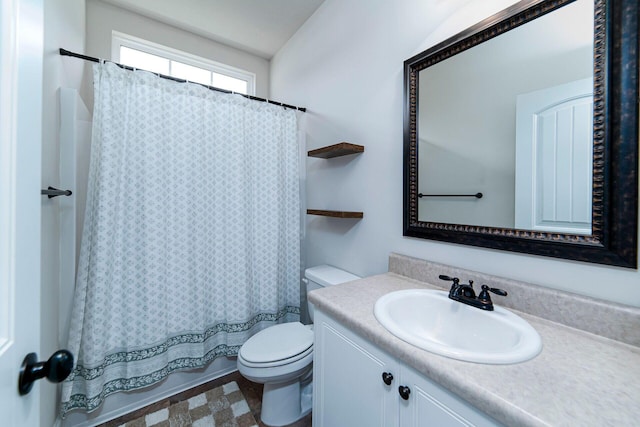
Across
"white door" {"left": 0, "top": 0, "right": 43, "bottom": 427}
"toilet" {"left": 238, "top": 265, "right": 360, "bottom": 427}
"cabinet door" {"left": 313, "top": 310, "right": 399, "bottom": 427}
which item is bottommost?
"toilet" {"left": 238, "top": 265, "right": 360, "bottom": 427}

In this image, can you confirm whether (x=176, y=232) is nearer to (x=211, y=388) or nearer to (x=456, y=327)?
(x=211, y=388)

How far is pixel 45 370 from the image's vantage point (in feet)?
1.54

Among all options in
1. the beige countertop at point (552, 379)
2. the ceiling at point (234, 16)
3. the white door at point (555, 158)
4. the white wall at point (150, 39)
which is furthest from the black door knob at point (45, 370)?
the ceiling at point (234, 16)

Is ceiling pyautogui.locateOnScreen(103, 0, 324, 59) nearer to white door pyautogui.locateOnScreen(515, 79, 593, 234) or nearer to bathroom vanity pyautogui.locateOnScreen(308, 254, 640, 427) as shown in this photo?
white door pyautogui.locateOnScreen(515, 79, 593, 234)

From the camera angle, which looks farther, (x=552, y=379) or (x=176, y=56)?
(x=176, y=56)

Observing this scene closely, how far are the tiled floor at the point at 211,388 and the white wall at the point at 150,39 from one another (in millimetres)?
1950

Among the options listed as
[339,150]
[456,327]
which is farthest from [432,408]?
[339,150]

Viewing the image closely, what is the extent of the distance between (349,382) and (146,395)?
4.69 feet

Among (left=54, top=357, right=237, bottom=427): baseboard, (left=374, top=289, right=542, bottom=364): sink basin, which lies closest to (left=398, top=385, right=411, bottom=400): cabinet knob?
(left=374, top=289, right=542, bottom=364): sink basin

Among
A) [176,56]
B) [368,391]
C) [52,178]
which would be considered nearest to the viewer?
[368,391]

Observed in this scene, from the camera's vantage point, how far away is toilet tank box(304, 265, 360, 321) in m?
1.58

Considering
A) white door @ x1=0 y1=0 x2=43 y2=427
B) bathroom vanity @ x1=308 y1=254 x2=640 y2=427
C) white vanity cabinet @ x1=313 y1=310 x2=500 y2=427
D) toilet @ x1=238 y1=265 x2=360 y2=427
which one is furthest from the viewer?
toilet @ x1=238 y1=265 x2=360 y2=427

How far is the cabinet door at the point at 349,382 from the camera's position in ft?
2.61

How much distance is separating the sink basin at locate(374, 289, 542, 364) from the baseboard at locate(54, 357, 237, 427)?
1.47 m
